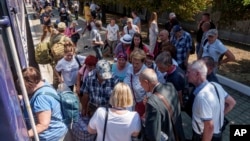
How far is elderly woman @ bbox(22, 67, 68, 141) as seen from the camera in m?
2.93

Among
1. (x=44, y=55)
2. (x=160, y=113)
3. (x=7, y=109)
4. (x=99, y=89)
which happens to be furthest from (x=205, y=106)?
(x=44, y=55)

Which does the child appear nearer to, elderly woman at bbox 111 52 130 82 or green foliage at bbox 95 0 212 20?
elderly woman at bbox 111 52 130 82

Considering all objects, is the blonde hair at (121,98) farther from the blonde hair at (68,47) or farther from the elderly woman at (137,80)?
the blonde hair at (68,47)

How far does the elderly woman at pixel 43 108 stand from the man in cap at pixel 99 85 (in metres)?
0.88

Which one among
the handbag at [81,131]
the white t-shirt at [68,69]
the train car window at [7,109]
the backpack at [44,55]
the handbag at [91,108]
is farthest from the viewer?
the backpack at [44,55]

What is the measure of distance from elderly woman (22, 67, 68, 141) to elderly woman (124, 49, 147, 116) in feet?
4.37

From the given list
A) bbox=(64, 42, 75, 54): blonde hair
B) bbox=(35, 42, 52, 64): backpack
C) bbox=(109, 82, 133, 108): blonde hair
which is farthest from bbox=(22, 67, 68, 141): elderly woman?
bbox=(35, 42, 52, 64): backpack

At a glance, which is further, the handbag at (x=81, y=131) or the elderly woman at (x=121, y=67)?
the elderly woman at (x=121, y=67)

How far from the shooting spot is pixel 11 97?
2.02 m

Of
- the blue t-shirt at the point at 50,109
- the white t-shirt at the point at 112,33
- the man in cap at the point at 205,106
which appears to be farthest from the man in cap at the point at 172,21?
the blue t-shirt at the point at 50,109

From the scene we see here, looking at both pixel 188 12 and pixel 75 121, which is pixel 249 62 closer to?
pixel 188 12

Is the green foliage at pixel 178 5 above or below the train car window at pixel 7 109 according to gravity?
below

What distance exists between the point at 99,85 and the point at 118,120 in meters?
1.16

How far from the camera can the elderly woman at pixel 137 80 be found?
4.32 meters
